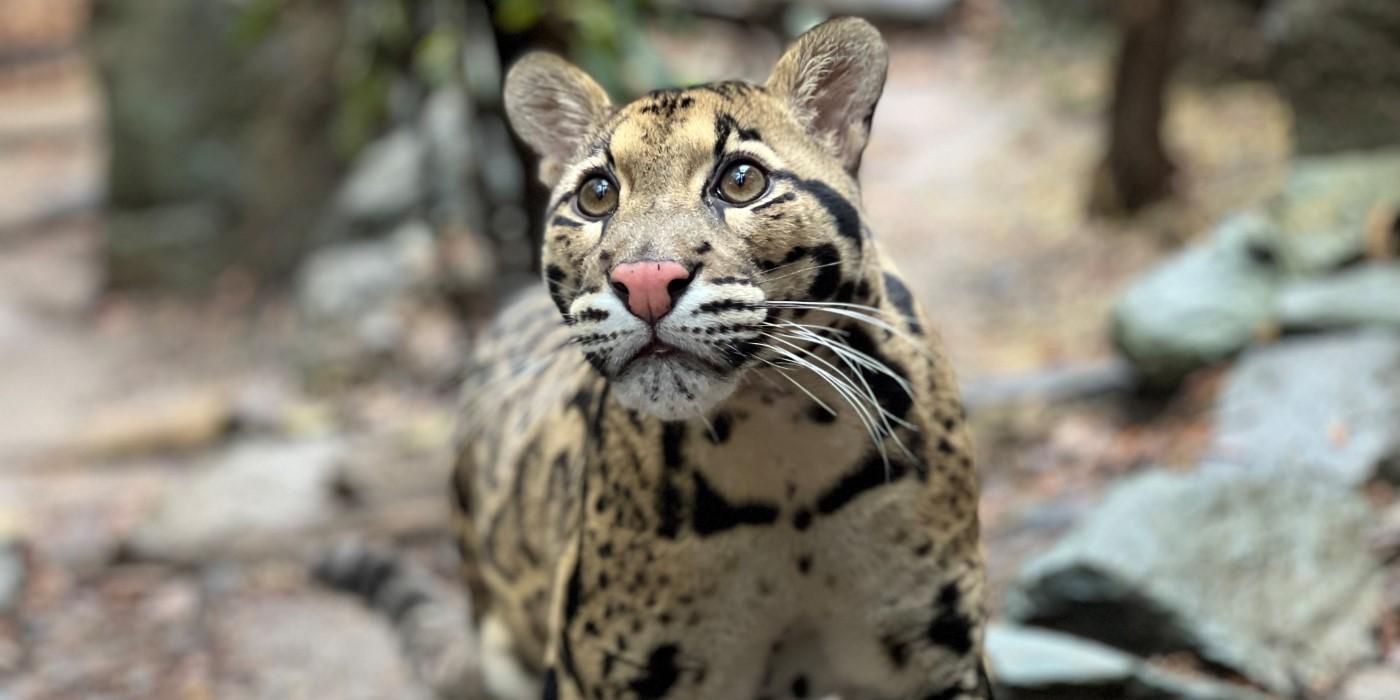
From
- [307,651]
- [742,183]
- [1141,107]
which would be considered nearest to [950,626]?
[742,183]

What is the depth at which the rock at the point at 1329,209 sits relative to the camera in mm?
6773

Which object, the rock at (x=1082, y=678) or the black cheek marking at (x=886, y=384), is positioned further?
the rock at (x=1082, y=678)

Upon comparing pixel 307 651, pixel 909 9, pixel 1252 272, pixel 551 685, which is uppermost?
pixel 909 9

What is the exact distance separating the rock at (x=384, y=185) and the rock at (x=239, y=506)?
11.8 feet

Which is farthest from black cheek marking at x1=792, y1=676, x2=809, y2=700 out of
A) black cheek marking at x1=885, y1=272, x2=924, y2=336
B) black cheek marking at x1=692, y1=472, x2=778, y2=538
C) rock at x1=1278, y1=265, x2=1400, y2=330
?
rock at x1=1278, y1=265, x2=1400, y2=330

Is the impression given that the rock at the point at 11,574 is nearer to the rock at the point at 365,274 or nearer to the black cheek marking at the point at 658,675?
the rock at the point at 365,274

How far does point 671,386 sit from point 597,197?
1.57 ft

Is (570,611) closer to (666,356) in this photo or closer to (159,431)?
(666,356)

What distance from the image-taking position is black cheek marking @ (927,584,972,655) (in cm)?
303

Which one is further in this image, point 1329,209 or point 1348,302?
point 1329,209

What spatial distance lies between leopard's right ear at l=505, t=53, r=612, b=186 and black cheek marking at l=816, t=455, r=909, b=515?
887 mm

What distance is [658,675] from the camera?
3045 millimetres

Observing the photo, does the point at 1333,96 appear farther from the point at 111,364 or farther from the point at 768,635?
the point at 111,364

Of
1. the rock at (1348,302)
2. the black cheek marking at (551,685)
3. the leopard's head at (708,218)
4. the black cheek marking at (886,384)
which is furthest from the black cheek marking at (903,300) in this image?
the rock at (1348,302)
